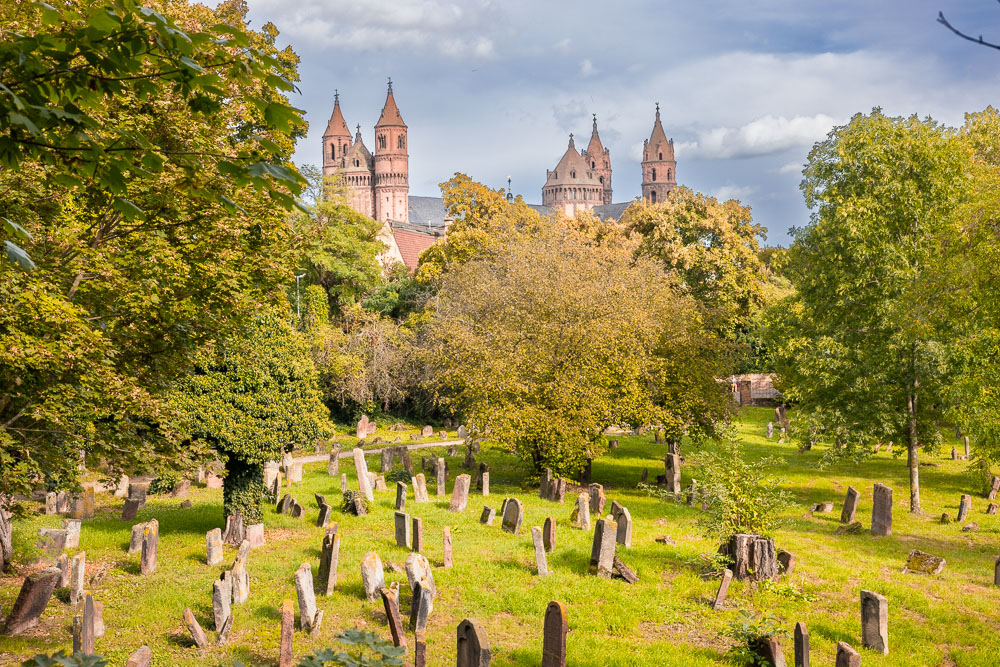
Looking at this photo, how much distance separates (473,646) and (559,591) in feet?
17.0

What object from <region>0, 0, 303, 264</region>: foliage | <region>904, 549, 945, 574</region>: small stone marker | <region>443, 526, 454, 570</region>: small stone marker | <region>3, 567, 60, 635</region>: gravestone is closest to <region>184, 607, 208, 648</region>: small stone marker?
<region>3, 567, 60, 635</region>: gravestone

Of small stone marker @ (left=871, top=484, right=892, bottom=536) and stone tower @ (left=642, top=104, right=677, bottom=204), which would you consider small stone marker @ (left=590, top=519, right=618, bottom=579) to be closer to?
small stone marker @ (left=871, top=484, right=892, bottom=536)

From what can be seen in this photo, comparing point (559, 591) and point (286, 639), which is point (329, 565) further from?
point (559, 591)

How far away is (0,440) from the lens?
27.7ft

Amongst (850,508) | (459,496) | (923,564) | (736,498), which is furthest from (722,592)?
(850,508)

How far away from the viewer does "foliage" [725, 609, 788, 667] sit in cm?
978

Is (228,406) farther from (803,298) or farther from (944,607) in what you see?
(803,298)

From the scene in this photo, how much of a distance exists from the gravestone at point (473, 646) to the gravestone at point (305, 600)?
153 inches

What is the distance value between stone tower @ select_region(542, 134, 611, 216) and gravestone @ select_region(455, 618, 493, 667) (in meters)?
139

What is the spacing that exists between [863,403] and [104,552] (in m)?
19.2

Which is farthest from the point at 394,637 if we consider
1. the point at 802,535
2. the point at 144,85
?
the point at 802,535

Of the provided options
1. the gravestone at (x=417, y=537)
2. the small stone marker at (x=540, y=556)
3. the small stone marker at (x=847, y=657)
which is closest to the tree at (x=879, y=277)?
the small stone marker at (x=540, y=556)

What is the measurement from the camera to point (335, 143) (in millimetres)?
135750

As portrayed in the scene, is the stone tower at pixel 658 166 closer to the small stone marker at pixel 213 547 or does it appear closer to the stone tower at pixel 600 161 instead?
the stone tower at pixel 600 161
